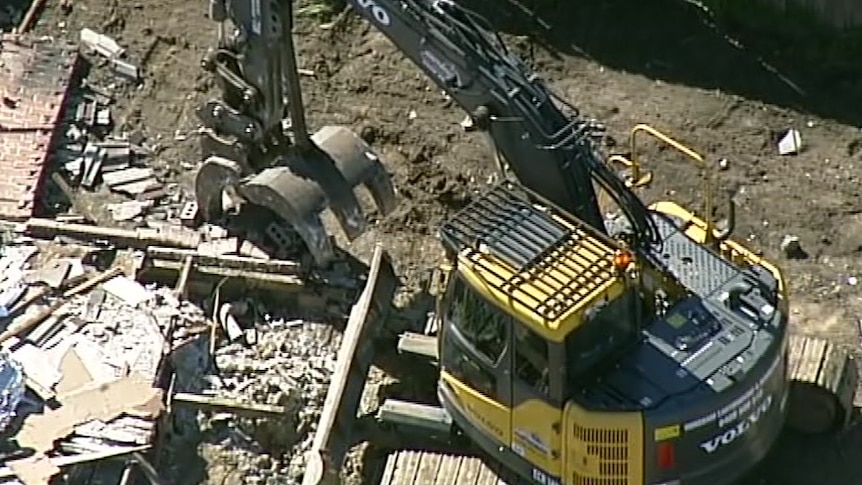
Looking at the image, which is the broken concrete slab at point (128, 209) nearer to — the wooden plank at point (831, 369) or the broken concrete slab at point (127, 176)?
→ the broken concrete slab at point (127, 176)

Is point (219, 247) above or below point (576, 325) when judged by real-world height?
below

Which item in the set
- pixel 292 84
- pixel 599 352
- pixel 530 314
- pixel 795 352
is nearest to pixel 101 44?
pixel 292 84

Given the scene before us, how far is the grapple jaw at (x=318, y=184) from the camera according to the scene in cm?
1661

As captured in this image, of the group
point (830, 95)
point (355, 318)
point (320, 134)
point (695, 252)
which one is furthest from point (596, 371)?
point (830, 95)

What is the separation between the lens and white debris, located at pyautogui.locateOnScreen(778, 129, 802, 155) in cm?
1845

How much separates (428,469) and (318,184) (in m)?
3.15

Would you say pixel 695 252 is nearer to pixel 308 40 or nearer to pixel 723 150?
pixel 723 150

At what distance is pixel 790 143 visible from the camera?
18.5 metres

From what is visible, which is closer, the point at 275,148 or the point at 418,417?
the point at 418,417

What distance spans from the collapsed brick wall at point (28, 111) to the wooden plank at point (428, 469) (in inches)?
200

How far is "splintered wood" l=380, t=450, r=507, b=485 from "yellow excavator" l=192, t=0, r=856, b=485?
0.23m

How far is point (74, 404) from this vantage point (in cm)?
1580

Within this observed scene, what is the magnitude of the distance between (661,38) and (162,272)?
5.88 meters

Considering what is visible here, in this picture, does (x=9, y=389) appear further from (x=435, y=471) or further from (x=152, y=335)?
(x=435, y=471)
